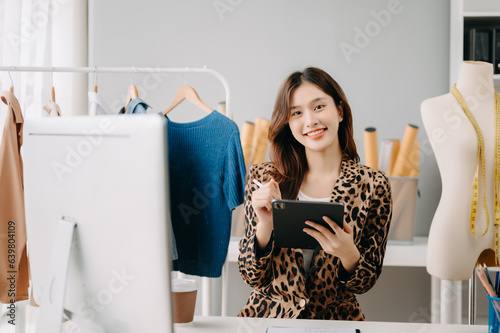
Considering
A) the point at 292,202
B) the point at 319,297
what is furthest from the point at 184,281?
the point at 319,297

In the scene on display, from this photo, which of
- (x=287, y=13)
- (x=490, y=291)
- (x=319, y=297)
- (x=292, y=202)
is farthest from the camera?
(x=287, y=13)

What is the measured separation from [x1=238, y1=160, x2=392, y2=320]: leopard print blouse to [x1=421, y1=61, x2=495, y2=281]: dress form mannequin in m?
0.45

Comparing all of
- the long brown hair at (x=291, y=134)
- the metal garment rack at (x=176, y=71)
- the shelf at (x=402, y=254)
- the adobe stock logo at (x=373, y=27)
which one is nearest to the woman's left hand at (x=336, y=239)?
the long brown hair at (x=291, y=134)

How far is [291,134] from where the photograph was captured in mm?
1742

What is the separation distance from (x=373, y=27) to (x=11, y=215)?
199 centimetres

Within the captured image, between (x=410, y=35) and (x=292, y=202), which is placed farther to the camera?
(x=410, y=35)

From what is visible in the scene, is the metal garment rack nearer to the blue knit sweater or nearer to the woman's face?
the blue knit sweater

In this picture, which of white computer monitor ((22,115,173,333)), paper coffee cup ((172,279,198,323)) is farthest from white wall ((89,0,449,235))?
white computer monitor ((22,115,173,333))

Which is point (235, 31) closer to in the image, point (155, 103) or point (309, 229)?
point (155, 103)

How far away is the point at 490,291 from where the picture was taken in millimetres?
990

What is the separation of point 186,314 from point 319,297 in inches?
18.8

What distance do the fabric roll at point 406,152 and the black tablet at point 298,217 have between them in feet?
3.58

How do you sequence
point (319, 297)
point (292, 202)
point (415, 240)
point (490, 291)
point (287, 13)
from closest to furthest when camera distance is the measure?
point (490, 291)
point (292, 202)
point (319, 297)
point (415, 240)
point (287, 13)

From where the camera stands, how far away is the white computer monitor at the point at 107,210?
750 mm
